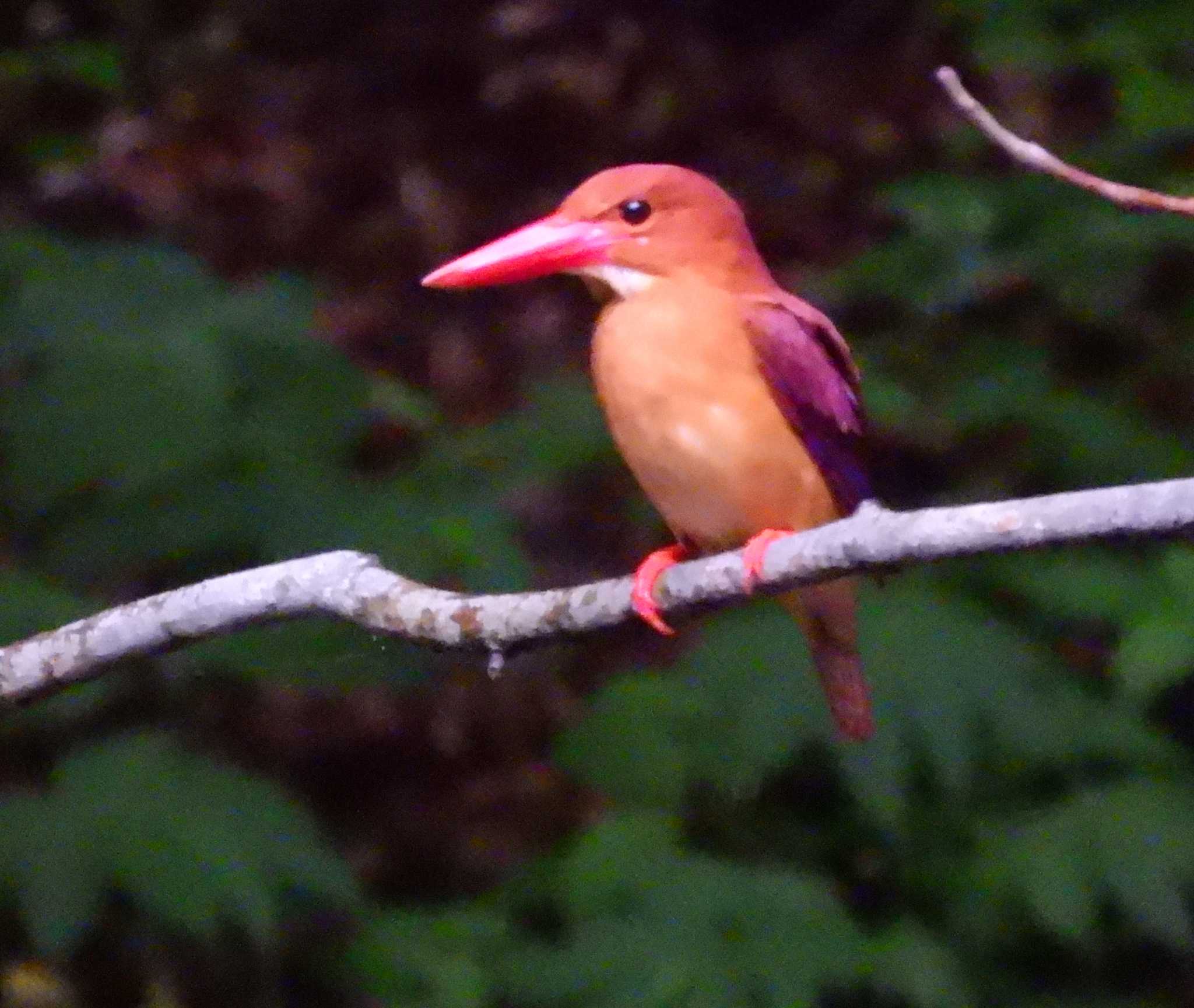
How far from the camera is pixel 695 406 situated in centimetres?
153

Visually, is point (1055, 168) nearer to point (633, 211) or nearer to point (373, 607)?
point (633, 211)

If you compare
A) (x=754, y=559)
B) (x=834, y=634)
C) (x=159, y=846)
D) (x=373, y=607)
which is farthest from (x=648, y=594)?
(x=159, y=846)

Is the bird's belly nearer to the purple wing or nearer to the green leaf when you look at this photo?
the purple wing

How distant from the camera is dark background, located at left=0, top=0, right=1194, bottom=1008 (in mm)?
2164

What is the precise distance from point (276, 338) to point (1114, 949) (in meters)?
1.31

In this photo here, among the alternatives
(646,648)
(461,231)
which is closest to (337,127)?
(461,231)

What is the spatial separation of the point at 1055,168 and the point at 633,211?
416mm

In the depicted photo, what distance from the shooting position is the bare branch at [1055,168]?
41.8 inches

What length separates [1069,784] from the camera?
7.71ft

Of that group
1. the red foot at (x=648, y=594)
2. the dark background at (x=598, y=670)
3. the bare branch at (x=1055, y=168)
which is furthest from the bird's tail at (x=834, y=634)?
the bare branch at (x=1055, y=168)

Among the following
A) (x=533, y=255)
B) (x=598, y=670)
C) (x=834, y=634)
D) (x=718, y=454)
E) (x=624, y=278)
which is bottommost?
(x=598, y=670)

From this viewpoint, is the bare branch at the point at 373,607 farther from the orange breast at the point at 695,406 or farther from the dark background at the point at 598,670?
the dark background at the point at 598,670

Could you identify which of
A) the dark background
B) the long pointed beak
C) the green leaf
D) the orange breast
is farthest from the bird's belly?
the green leaf

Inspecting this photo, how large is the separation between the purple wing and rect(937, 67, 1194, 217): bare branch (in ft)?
1.12
